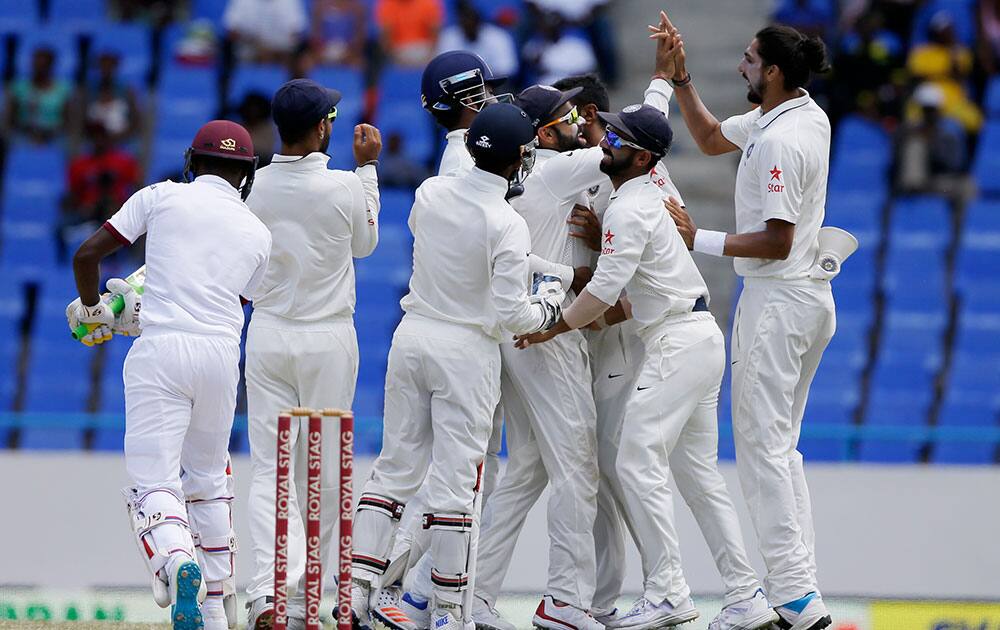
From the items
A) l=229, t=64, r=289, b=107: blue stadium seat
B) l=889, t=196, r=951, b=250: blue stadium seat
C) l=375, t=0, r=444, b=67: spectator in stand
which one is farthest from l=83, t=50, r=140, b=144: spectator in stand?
l=889, t=196, r=951, b=250: blue stadium seat

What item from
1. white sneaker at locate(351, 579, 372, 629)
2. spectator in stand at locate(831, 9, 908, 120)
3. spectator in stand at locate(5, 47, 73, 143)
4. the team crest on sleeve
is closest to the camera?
white sneaker at locate(351, 579, 372, 629)

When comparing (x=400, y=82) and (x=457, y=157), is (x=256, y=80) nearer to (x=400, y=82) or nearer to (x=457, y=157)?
(x=400, y=82)

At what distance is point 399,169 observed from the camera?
43.8 ft

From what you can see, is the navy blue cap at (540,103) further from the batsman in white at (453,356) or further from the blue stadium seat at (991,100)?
the blue stadium seat at (991,100)

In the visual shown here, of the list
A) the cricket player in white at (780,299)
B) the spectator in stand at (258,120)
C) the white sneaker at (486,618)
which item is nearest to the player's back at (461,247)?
the cricket player in white at (780,299)

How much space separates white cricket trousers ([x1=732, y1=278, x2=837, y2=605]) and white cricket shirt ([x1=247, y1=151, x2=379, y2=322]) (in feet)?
5.57

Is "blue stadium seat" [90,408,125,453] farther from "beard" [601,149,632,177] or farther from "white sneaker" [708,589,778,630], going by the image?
"white sneaker" [708,589,778,630]

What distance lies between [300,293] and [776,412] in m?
2.01

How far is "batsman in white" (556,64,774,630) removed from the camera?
6.57 m

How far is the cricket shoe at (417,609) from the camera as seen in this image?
6598 mm

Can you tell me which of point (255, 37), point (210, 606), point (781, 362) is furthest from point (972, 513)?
point (255, 37)

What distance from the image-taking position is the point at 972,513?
30.1 feet

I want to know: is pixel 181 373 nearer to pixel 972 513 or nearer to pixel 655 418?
pixel 655 418

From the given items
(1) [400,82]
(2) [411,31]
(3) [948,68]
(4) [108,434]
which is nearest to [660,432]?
(4) [108,434]
